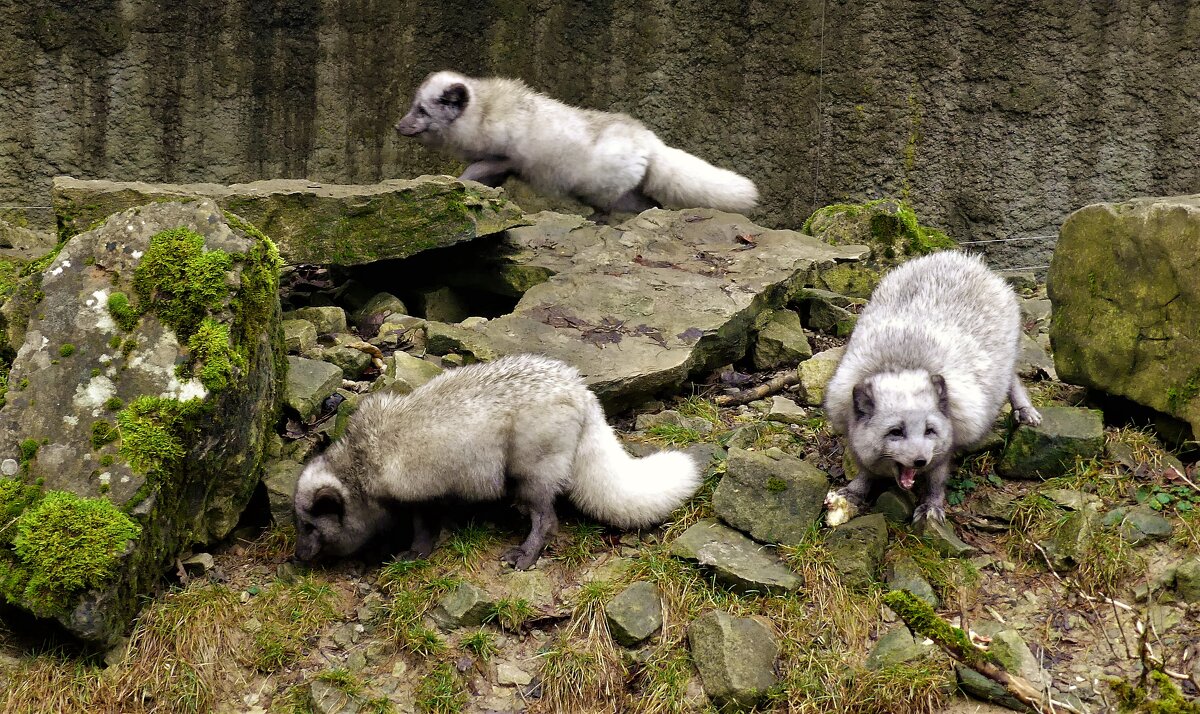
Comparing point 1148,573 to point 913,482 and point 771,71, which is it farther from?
point 771,71

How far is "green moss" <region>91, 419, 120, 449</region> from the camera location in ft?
15.4

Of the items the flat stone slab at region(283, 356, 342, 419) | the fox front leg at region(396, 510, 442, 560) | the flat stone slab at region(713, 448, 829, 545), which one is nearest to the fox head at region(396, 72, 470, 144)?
the flat stone slab at region(283, 356, 342, 419)

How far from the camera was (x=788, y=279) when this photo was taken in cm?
710

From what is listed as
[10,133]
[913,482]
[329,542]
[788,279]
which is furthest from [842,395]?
[10,133]

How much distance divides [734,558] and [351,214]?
354cm

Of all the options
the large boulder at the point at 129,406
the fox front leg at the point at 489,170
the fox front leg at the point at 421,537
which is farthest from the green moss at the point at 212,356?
the fox front leg at the point at 489,170

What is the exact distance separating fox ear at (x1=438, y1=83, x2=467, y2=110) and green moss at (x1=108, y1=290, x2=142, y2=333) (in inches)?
172

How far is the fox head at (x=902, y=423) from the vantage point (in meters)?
4.80

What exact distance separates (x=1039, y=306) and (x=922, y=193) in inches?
80.8

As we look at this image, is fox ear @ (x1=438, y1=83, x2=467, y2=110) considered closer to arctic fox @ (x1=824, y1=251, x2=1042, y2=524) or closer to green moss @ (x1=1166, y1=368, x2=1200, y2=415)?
arctic fox @ (x1=824, y1=251, x2=1042, y2=524)

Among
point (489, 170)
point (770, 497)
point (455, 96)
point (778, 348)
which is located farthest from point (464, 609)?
point (455, 96)

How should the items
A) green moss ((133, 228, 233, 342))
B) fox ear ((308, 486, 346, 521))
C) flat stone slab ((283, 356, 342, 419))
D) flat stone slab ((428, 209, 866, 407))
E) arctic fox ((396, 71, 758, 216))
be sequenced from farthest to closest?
→ arctic fox ((396, 71, 758, 216))
flat stone slab ((428, 209, 866, 407))
flat stone slab ((283, 356, 342, 419))
fox ear ((308, 486, 346, 521))
green moss ((133, 228, 233, 342))

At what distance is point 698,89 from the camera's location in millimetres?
9508

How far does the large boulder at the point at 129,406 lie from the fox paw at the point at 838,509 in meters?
2.93
